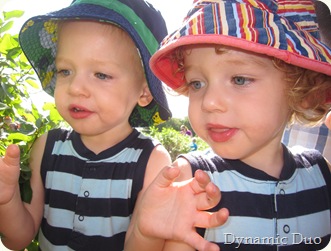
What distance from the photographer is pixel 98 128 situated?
67.6 inches

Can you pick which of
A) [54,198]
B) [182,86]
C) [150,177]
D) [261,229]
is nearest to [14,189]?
A: [54,198]

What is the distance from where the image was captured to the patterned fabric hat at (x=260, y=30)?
1196mm

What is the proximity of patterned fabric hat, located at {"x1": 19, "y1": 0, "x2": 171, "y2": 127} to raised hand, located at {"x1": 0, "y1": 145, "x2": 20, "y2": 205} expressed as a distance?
0.67 meters

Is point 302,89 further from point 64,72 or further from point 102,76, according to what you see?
point 64,72

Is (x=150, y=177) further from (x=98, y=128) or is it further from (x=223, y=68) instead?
(x=223, y=68)

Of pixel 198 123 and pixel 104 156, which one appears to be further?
pixel 104 156

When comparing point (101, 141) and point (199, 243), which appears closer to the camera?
point (199, 243)

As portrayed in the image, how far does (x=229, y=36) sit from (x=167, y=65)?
1.86ft

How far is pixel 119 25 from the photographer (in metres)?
1.58

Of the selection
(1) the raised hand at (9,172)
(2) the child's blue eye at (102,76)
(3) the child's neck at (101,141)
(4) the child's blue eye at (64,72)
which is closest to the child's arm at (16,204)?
(1) the raised hand at (9,172)

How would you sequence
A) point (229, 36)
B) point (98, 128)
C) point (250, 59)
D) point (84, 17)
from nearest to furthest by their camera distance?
point (229, 36) < point (250, 59) < point (84, 17) < point (98, 128)

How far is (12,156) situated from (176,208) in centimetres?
68

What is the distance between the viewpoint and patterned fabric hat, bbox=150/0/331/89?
120 centimetres

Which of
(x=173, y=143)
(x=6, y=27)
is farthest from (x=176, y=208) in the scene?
(x=173, y=143)
